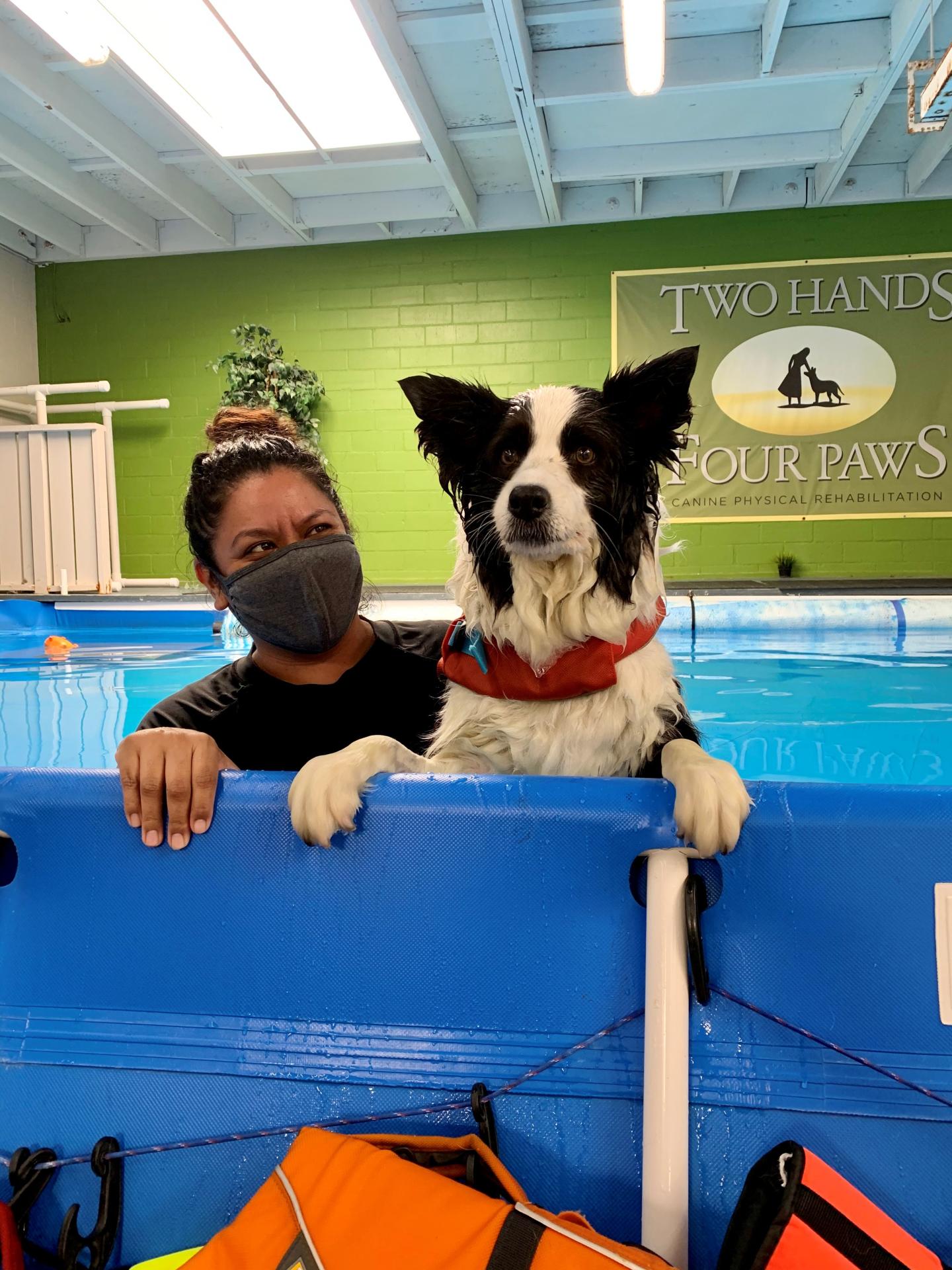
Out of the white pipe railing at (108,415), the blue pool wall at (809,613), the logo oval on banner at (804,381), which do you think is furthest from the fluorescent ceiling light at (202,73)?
the logo oval on banner at (804,381)

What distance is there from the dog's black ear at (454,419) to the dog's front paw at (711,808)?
831mm

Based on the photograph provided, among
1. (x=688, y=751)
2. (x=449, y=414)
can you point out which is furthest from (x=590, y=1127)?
(x=449, y=414)

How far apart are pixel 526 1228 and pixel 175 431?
8.60 m

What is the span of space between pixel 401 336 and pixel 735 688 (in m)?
5.43

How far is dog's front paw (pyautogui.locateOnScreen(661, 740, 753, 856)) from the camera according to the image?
95cm

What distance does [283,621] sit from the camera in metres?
1.65

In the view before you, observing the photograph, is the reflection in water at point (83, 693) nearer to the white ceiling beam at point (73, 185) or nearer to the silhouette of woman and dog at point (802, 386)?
the white ceiling beam at point (73, 185)

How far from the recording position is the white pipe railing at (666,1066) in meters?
0.86

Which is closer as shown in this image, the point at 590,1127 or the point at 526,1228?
the point at 526,1228

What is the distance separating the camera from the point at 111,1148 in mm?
1021

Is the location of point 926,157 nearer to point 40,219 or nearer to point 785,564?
point 785,564

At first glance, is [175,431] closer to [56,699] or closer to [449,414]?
[56,699]

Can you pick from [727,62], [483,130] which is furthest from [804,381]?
[483,130]

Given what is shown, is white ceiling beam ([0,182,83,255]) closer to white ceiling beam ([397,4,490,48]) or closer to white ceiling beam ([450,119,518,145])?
white ceiling beam ([450,119,518,145])
